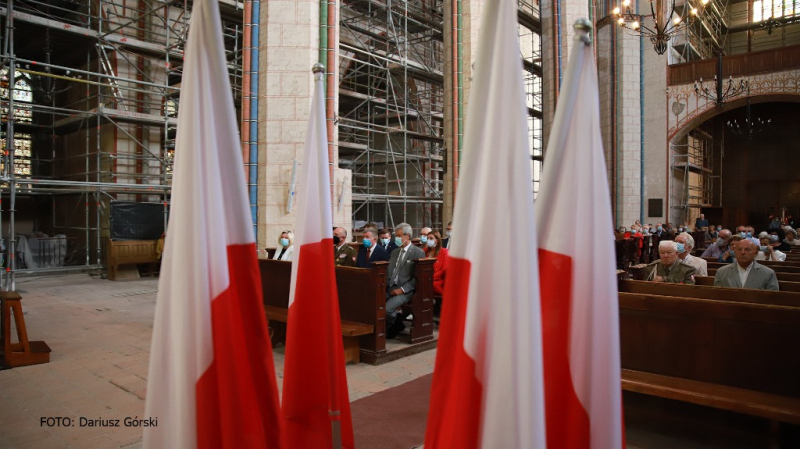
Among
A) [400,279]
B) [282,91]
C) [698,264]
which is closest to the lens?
[698,264]

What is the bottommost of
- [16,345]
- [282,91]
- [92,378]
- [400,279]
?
[92,378]

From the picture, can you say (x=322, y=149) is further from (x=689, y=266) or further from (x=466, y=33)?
(x=466, y=33)

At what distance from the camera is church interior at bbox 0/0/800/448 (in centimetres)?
354

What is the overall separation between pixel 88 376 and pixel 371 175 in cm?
1064

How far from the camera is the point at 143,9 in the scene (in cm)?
1265

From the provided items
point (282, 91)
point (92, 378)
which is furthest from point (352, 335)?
point (282, 91)

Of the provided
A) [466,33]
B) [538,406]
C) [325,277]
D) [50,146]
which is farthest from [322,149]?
[50,146]

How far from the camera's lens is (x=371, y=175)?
48.4 ft

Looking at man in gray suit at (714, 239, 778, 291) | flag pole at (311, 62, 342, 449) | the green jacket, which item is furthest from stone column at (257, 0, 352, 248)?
flag pole at (311, 62, 342, 449)

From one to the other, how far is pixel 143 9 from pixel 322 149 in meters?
12.6

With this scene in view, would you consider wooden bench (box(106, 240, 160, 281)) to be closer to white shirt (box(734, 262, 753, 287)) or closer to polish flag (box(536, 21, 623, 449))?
white shirt (box(734, 262, 753, 287))

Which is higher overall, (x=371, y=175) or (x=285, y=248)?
(x=371, y=175)

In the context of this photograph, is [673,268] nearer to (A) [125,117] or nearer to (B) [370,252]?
(B) [370,252]

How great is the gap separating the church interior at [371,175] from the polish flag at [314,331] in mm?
772
